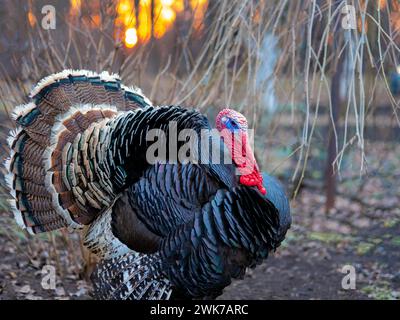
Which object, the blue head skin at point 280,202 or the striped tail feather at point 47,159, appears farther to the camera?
the striped tail feather at point 47,159

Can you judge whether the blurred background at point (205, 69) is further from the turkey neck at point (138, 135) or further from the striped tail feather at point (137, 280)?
the striped tail feather at point (137, 280)

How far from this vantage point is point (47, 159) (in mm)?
3387

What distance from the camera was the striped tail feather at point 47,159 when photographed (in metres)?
3.38

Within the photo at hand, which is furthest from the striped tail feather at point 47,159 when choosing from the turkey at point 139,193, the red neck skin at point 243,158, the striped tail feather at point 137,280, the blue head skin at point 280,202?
the blue head skin at point 280,202

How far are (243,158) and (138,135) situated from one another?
568 millimetres

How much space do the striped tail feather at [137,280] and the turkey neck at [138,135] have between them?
1.34 feet

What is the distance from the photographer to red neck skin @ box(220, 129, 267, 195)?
120 inches

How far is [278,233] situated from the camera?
123 inches

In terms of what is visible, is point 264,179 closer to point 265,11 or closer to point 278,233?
point 278,233

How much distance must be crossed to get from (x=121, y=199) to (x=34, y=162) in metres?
0.56

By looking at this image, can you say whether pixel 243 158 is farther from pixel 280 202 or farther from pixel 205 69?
pixel 205 69

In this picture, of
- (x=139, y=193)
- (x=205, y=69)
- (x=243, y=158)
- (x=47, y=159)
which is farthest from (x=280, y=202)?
(x=205, y=69)
